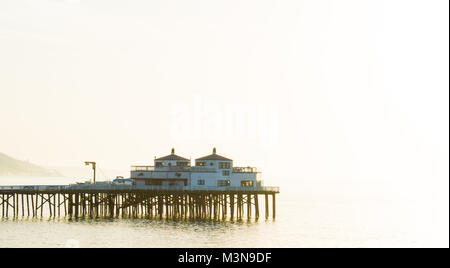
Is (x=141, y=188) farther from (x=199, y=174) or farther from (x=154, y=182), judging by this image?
(x=199, y=174)

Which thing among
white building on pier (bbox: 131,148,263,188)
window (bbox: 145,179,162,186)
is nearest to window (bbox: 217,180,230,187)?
white building on pier (bbox: 131,148,263,188)

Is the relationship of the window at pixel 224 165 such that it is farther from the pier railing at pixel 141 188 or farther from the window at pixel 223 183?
the pier railing at pixel 141 188

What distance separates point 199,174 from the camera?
98562mm

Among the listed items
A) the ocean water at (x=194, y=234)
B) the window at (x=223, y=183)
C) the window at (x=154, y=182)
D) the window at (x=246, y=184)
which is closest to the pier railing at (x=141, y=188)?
the window at (x=154, y=182)

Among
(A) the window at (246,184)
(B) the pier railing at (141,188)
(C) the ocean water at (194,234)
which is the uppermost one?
(A) the window at (246,184)

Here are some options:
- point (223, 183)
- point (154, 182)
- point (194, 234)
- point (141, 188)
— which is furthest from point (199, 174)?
point (194, 234)

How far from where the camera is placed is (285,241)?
82750 mm

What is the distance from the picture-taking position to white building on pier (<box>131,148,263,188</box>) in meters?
98.4

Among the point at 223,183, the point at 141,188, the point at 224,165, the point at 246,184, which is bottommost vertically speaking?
the point at 141,188

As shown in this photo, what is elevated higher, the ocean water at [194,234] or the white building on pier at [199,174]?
the white building on pier at [199,174]

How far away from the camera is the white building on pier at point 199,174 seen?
323 feet

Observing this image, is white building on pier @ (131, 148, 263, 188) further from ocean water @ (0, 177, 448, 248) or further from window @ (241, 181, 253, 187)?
ocean water @ (0, 177, 448, 248)
